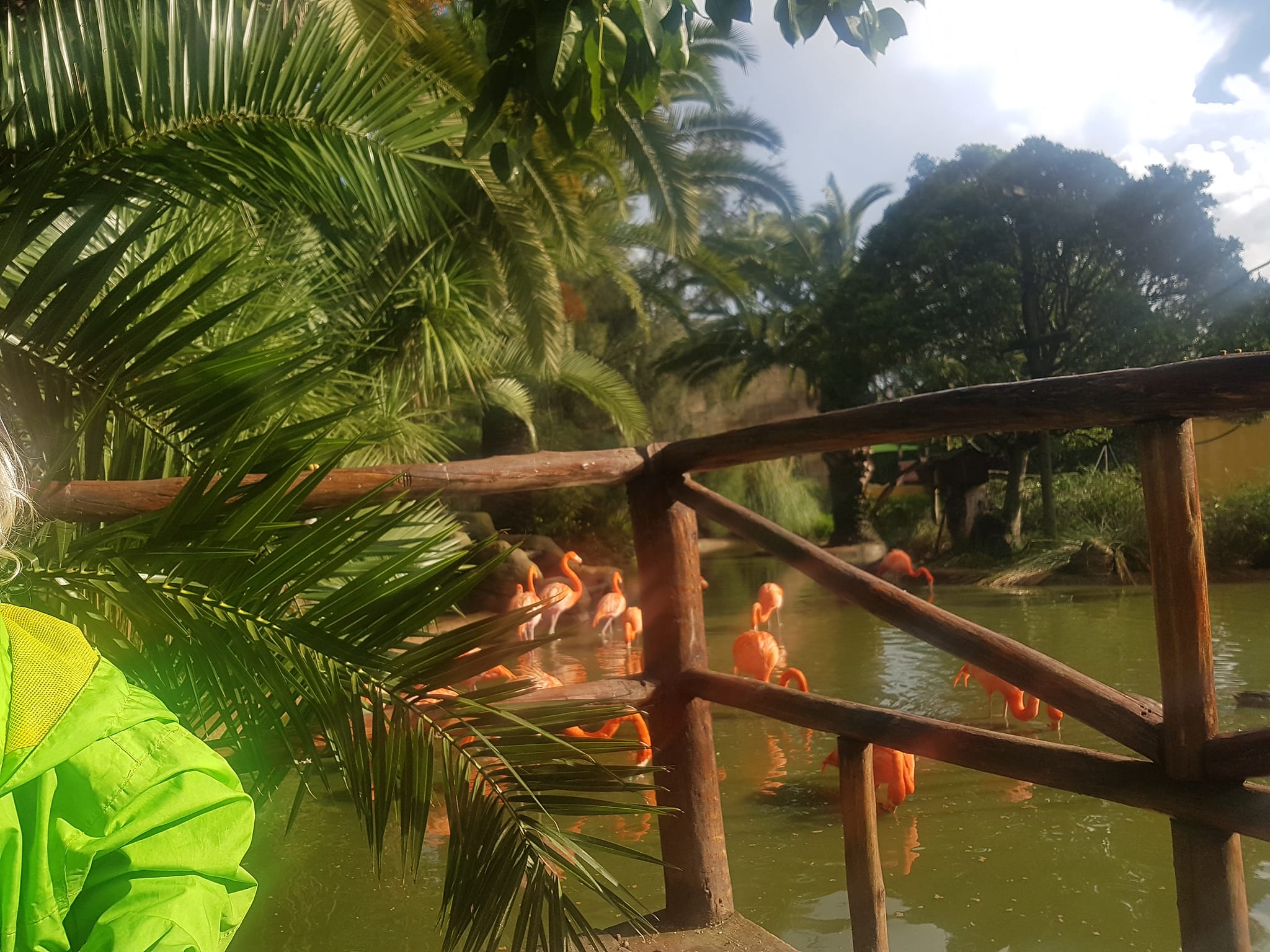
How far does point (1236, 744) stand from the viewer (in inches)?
49.8

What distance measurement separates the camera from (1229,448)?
2982 mm

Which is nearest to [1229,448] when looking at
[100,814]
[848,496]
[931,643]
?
[931,643]

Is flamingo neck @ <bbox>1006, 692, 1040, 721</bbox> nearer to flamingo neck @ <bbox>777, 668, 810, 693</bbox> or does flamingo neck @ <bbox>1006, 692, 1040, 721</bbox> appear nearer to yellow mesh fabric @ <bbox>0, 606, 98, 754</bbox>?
flamingo neck @ <bbox>777, 668, 810, 693</bbox>

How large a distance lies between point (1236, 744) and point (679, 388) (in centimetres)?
1589

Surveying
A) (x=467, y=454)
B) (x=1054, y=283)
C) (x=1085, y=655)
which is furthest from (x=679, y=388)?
(x=1085, y=655)

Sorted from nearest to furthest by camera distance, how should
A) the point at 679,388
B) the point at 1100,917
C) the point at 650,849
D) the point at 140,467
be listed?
the point at 140,467 < the point at 1100,917 < the point at 650,849 < the point at 679,388

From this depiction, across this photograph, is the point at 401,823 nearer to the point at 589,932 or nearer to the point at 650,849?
the point at 589,932

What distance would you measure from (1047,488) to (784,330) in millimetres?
7976

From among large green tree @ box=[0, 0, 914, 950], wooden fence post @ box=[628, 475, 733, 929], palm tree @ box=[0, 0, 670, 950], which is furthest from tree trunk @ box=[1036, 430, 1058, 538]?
palm tree @ box=[0, 0, 670, 950]

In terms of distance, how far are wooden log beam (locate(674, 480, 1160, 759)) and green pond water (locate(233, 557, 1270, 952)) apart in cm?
107

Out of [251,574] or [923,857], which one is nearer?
[251,574]

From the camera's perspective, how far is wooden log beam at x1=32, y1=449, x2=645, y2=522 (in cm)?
149

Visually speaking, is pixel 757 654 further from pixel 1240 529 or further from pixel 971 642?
pixel 971 642

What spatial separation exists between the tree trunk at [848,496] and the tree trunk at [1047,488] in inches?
211
